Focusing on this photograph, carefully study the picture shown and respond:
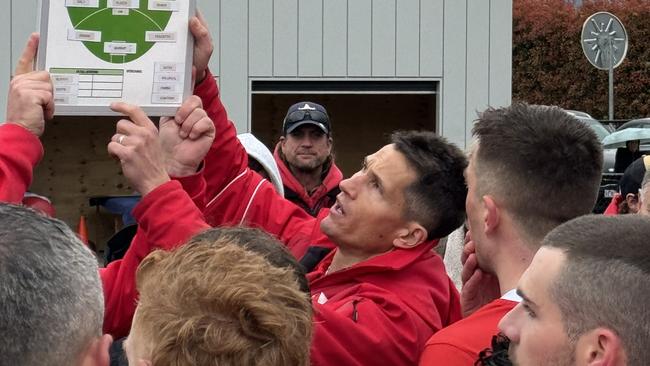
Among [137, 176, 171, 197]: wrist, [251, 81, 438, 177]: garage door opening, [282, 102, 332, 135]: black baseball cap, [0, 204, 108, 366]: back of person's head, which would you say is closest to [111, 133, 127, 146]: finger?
[137, 176, 171, 197]: wrist

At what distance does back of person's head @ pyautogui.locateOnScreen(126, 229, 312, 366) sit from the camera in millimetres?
1862

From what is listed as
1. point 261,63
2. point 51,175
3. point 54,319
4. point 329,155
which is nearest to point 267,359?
point 54,319

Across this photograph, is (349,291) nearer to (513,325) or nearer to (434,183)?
(434,183)

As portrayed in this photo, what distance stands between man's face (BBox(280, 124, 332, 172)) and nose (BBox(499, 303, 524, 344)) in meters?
4.13

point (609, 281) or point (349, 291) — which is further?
point (349, 291)

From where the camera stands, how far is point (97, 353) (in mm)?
1657

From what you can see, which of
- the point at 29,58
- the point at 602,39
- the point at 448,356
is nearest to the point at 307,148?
the point at 29,58

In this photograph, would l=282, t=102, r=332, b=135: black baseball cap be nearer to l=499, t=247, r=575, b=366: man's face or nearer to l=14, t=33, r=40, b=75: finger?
l=14, t=33, r=40, b=75: finger

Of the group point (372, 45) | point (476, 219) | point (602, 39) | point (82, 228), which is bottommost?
point (82, 228)

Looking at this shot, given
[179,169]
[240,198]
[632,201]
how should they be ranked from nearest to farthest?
1. [179,169]
2. [240,198]
3. [632,201]

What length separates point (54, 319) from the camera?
1.54 meters

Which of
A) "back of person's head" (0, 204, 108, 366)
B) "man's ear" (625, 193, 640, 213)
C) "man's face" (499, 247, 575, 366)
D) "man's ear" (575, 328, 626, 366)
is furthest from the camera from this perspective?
"man's ear" (625, 193, 640, 213)

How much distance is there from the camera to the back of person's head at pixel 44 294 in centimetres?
151

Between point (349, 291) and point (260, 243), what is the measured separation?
796mm
